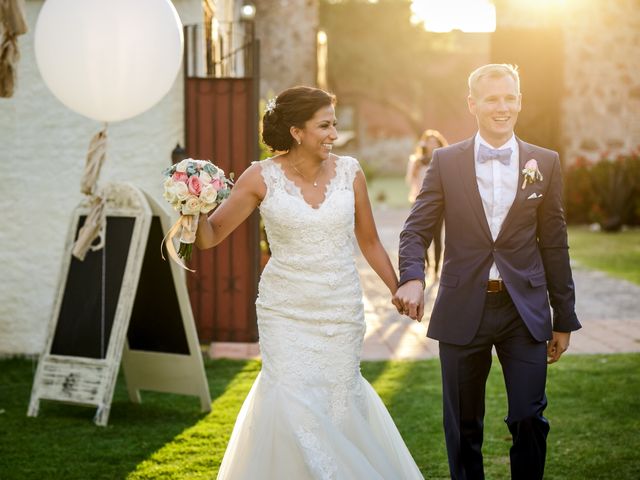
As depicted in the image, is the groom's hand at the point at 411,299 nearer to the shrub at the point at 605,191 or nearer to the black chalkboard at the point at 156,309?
the black chalkboard at the point at 156,309

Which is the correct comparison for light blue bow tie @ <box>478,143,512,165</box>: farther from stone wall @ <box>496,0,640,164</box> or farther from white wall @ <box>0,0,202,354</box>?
stone wall @ <box>496,0,640,164</box>

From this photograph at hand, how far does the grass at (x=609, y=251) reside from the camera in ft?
44.8

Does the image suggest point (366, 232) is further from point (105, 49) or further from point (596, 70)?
point (596, 70)

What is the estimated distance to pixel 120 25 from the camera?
589 centimetres

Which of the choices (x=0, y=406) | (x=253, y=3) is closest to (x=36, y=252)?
(x=0, y=406)

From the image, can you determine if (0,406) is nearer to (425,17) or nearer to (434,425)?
(434,425)

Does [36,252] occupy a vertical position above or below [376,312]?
above

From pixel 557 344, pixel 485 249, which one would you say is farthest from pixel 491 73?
pixel 557 344

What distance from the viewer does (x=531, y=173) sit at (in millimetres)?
4371

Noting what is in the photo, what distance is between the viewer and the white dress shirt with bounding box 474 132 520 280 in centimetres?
442

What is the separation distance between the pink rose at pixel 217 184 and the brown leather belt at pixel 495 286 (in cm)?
122

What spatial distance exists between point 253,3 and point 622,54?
745 centimetres

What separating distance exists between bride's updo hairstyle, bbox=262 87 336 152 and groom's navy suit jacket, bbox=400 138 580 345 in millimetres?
585

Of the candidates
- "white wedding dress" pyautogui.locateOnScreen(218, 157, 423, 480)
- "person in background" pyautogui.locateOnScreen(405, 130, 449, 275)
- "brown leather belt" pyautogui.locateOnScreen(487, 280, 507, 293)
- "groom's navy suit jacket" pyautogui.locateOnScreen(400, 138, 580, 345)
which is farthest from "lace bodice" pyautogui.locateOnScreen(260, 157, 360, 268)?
"person in background" pyautogui.locateOnScreen(405, 130, 449, 275)
